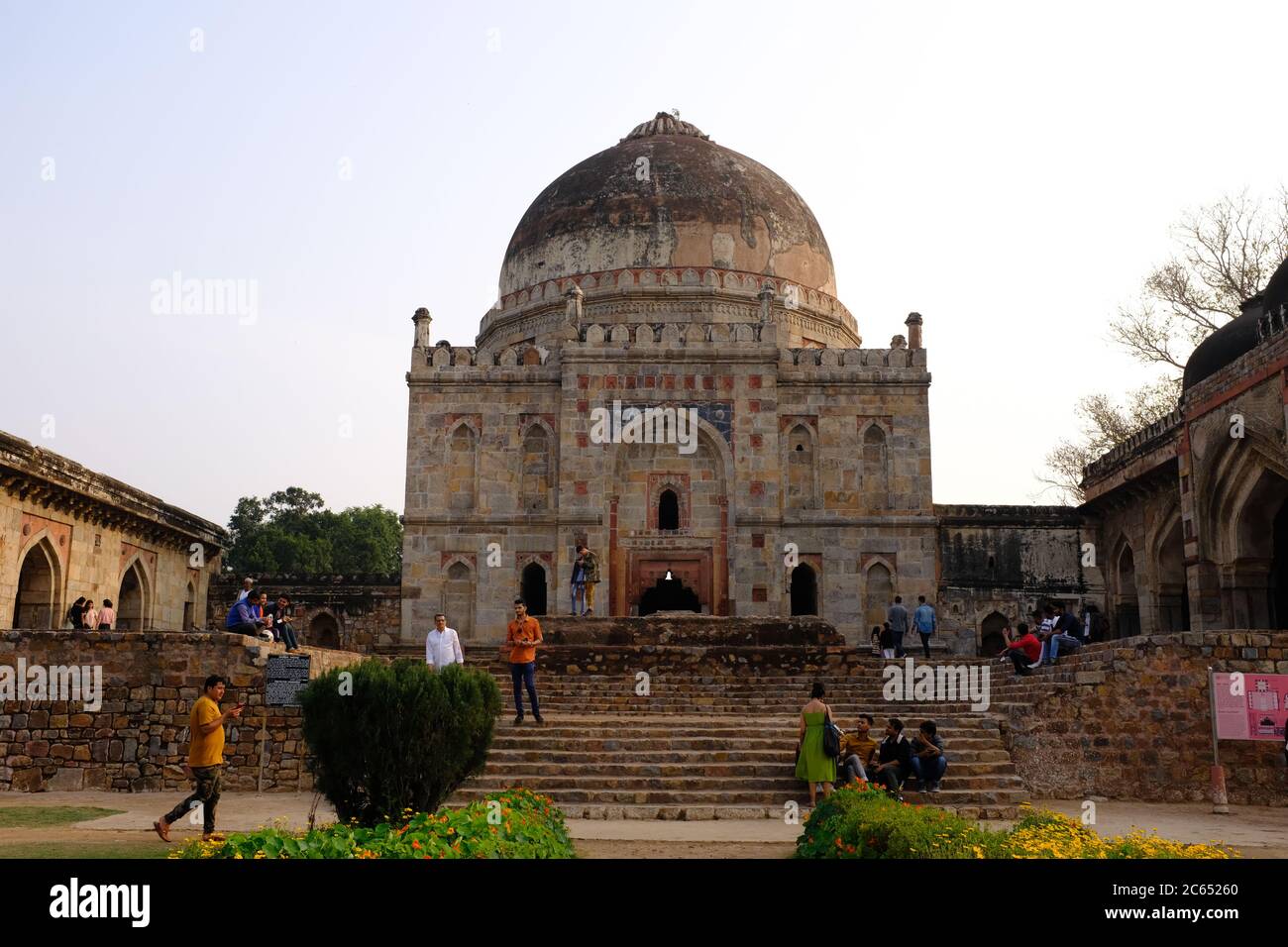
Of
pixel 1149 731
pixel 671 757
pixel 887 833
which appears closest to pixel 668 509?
pixel 671 757

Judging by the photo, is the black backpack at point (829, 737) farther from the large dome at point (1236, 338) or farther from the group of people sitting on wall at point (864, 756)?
the large dome at point (1236, 338)

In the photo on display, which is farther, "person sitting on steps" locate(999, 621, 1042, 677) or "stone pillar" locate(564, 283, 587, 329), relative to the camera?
"stone pillar" locate(564, 283, 587, 329)

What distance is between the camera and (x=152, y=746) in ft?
41.6

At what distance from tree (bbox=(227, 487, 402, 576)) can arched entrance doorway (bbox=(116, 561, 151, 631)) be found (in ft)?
64.8

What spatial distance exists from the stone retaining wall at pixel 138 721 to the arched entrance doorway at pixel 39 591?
659cm

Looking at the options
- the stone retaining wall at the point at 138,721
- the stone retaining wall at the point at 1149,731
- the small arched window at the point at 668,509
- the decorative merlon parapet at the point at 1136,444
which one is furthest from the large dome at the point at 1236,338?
the stone retaining wall at the point at 138,721

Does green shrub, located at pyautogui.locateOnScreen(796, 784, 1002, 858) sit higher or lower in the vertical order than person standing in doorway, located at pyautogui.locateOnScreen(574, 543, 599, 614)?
lower

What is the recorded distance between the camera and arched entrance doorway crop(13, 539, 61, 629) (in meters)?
19.1

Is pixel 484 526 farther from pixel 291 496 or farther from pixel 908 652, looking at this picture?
pixel 291 496

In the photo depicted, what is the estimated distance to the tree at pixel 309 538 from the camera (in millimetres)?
43562

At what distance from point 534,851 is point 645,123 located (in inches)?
1081

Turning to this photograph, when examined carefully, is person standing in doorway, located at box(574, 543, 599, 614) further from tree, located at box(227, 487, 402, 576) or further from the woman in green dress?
tree, located at box(227, 487, 402, 576)

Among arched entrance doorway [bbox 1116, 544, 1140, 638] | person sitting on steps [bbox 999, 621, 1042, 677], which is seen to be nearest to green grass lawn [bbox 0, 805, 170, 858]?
person sitting on steps [bbox 999, 621, 1042, 677]
